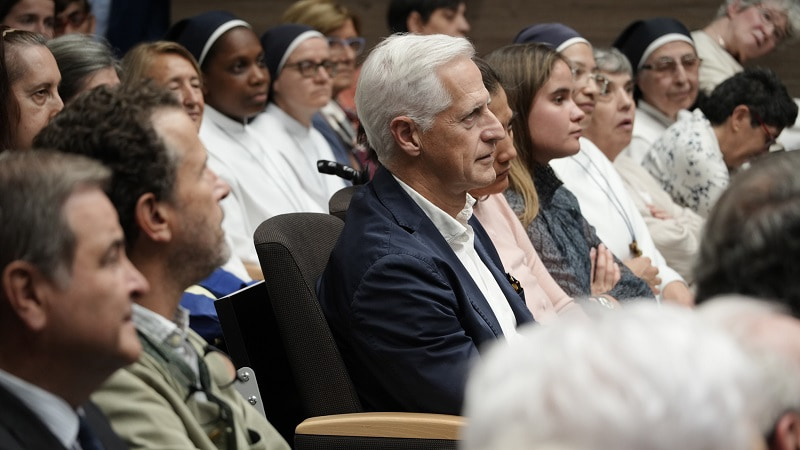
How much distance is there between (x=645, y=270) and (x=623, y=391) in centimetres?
259

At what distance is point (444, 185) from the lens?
8.16ft

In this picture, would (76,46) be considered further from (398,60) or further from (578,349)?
(578,349)

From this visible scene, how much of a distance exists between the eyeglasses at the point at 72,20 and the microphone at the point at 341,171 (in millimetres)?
1689

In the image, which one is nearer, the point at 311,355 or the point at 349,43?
the point at 311,355

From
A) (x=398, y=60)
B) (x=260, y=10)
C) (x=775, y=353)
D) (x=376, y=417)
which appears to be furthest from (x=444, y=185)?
(x=260, y=10)

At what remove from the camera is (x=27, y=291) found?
4.48ft

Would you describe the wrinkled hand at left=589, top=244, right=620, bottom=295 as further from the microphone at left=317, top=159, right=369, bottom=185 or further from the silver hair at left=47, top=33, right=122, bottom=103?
the silver hair at left=47, top=33, right=122, bottom=103

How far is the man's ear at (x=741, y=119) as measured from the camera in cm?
463

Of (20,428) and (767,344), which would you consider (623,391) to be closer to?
(767,344)

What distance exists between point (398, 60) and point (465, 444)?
152 cm

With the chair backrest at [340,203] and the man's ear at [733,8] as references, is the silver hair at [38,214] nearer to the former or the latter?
the chair backrest at [340,203]

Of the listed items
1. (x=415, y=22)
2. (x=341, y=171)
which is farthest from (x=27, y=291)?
(x=415, y=22)

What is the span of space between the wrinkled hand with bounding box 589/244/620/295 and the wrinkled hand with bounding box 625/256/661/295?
23 centimetres

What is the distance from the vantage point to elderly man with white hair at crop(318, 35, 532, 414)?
7.29ft
